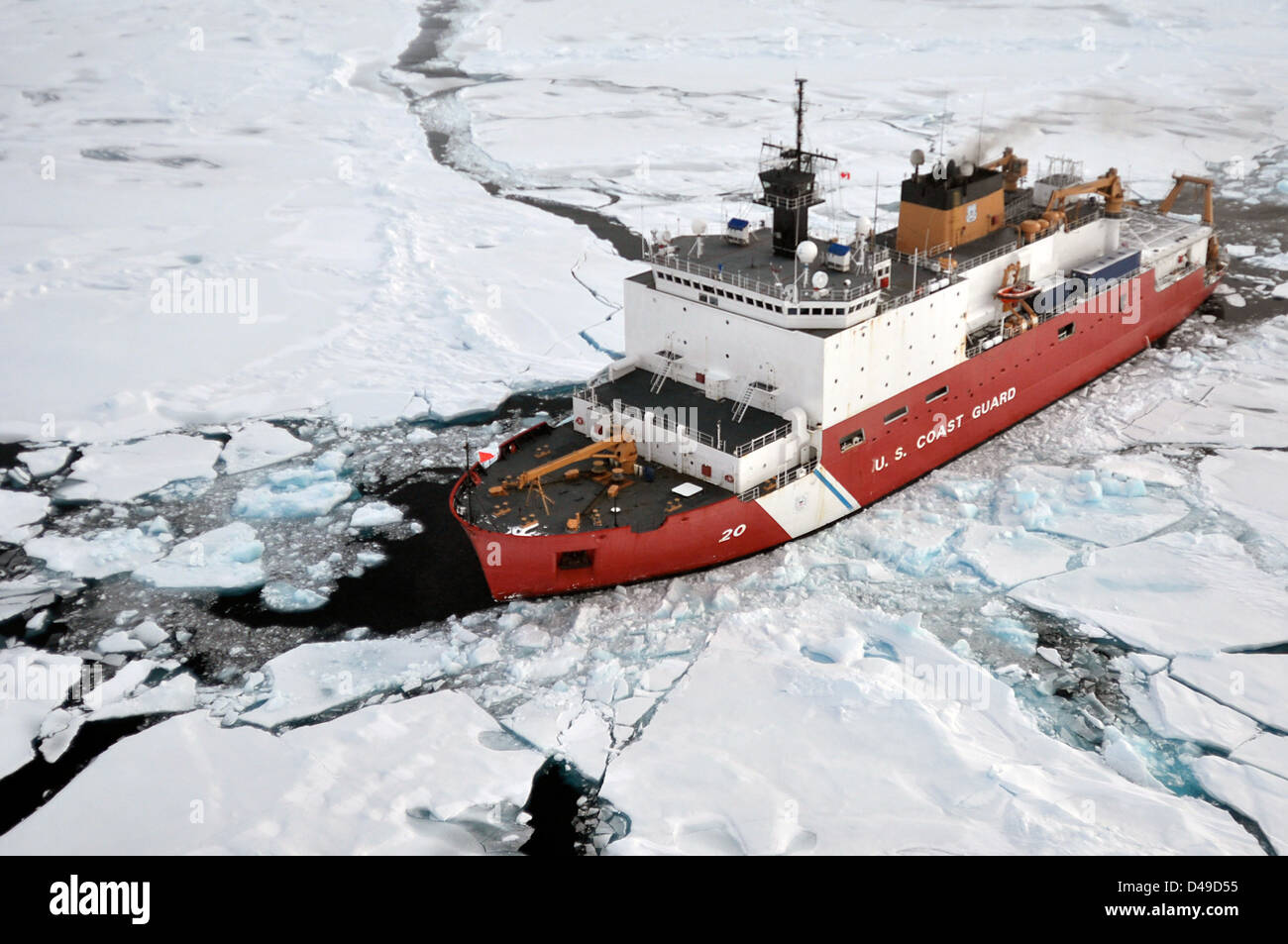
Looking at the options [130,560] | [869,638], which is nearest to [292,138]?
[130,560]

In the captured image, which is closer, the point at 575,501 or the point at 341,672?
the point at 341,672

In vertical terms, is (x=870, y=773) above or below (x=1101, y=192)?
below

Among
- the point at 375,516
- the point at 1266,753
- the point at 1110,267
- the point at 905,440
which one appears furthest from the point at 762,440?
the point at 1110,267

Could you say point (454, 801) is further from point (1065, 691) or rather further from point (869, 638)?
point (1065, 691)

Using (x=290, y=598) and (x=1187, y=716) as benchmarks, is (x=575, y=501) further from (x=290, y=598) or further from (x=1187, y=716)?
(x=1187, y=716)

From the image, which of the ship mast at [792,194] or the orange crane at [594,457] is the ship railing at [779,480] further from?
the ship mast at [792,194]

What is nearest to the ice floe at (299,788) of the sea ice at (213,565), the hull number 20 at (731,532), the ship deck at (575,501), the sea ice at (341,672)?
the sea ice at (341,672)
